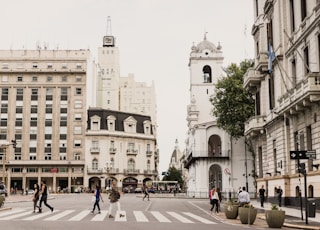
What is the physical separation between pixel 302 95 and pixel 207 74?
169 feet

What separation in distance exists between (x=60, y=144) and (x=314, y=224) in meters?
84.2

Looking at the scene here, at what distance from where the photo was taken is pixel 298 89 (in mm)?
30844

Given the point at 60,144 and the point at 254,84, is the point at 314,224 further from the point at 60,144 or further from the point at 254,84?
the point at 60,144

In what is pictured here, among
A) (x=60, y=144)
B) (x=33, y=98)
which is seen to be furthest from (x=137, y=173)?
(x=33, y=98)

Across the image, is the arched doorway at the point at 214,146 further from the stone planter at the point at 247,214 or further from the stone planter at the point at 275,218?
the stone planter at the point at 275,218

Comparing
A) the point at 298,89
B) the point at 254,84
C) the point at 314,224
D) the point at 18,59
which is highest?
the point at 18,59

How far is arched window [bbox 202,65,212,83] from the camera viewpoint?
80.0 metres

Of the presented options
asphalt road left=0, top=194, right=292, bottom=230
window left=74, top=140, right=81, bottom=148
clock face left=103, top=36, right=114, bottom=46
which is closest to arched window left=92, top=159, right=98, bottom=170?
window left=74, top=140, right=81, bottom=148

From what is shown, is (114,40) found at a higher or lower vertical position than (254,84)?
higher

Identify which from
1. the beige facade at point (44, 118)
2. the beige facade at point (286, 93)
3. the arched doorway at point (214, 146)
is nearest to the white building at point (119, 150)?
the beige facade at point (44, 118)

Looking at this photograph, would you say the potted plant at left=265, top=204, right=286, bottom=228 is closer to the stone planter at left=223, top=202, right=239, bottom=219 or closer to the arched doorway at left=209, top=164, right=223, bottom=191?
the stone planter at left=223, top=202, right=239, bottom=219

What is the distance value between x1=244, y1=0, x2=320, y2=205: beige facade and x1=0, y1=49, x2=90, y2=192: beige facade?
199 feet

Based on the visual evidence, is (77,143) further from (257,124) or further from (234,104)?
(257,124)

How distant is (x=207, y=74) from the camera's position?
264ft
